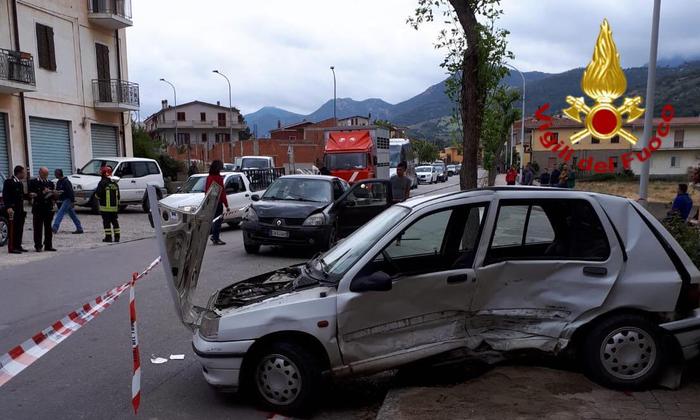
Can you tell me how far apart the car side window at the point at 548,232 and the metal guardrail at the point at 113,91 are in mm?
25711

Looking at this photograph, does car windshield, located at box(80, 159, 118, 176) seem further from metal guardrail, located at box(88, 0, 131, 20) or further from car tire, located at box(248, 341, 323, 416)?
A: car tire, located at box(248, 341, 323, 416)

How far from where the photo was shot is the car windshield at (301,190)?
38.5 feet

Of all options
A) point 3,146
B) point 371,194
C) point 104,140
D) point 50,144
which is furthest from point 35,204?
point 104,140

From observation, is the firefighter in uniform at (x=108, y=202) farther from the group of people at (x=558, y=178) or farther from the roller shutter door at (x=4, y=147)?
the group of people at (x=558, y=178)

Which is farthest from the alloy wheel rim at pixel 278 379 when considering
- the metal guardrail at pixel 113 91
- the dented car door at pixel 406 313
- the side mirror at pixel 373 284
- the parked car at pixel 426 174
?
the parked car at pixel 426 174

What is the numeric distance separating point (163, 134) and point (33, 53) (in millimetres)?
66001

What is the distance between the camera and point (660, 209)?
574 inches

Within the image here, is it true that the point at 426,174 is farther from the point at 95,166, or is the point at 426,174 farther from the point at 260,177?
the point at 95,166

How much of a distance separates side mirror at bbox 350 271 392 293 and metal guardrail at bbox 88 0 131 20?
87.3ft

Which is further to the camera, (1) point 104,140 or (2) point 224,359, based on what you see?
(1) point 104,140

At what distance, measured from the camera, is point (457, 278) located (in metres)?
4.26

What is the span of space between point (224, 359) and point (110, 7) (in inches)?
1073

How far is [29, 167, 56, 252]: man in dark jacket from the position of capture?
1151 cm

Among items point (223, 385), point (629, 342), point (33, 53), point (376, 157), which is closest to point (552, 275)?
point (629, 342)
